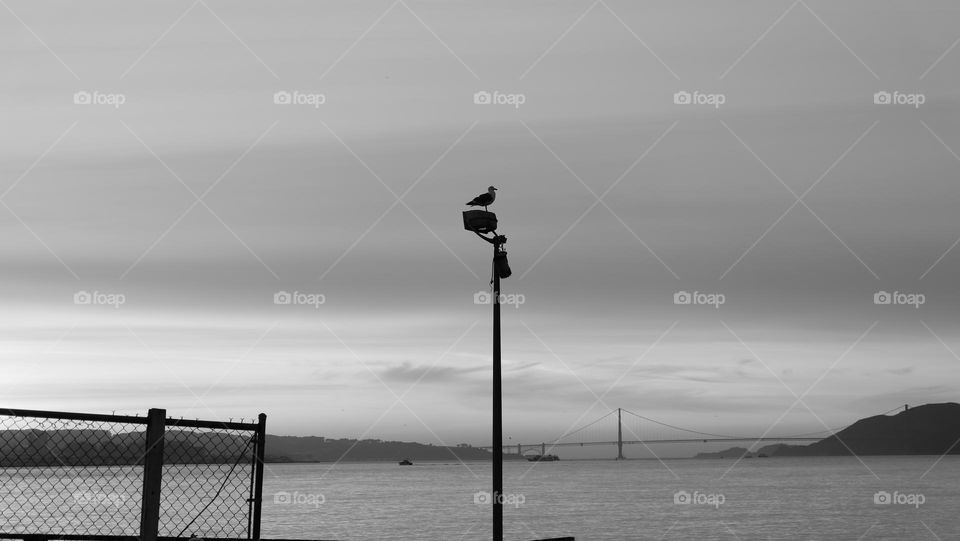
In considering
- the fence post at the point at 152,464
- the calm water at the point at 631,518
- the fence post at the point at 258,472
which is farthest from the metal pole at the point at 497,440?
the calm water at the point at 631,518

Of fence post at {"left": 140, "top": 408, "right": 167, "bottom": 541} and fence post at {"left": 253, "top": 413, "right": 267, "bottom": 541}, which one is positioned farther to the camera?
fence post at {"left": 253, "top": 413, "right": 267, "bottom": 541}

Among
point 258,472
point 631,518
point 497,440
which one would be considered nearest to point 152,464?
point 258,472

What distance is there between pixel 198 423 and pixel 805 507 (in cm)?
10746

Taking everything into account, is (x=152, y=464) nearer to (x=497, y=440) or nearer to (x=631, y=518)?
(x=497, y=440)

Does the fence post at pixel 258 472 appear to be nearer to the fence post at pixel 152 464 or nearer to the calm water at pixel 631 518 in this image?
the fence post at pixel 152 464

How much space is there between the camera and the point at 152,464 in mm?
7055

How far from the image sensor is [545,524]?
81312 mm

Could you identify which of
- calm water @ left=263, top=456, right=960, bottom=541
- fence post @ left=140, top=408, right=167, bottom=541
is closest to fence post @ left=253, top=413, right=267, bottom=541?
fence post @ left=140, top=408, right=167, bottom=541

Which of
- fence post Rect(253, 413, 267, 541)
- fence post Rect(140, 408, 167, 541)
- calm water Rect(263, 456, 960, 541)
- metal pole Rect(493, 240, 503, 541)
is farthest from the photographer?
calm water Rect(263, 456, 960, 541)

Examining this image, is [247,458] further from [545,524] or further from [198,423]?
[545,524]

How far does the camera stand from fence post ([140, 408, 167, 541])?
7.03 metres

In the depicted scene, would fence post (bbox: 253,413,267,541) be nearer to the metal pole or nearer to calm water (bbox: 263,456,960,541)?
the metal pole

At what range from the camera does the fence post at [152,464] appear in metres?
7.03

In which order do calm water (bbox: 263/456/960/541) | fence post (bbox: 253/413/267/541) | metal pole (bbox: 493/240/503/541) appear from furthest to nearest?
calm water (bbox: 263/456/960/541) < metal pole (bbox: 493/240/503/541) < fence post (bbox: 253/413/267/541)
